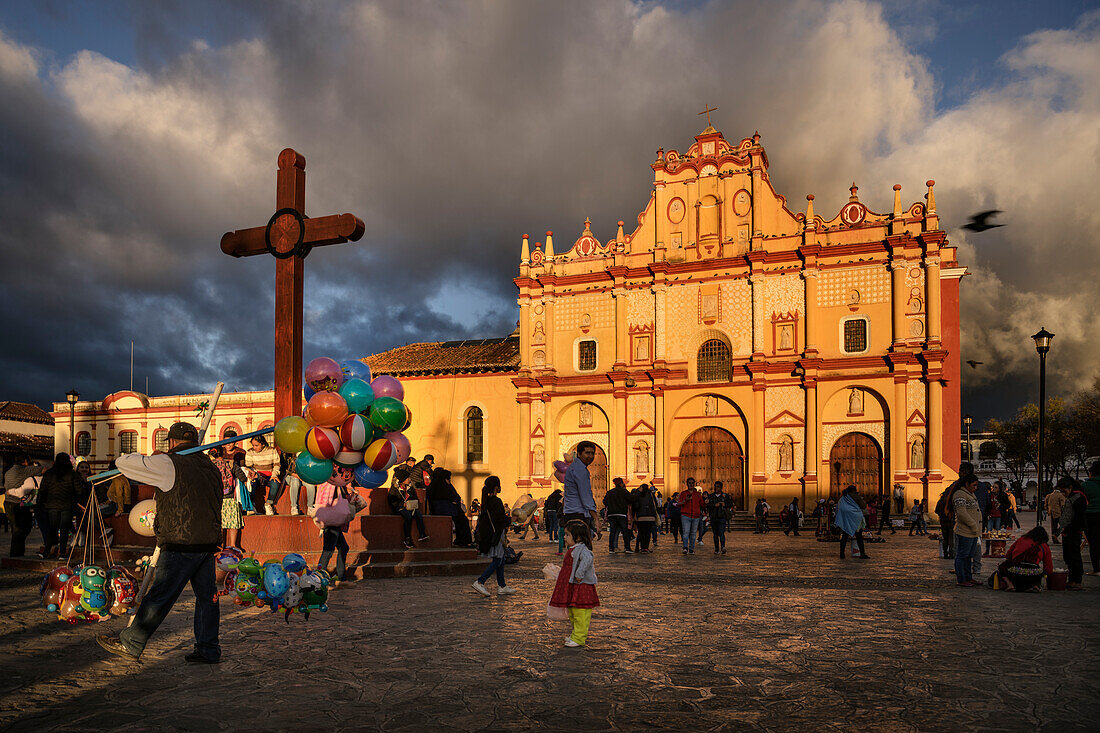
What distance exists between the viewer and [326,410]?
8.93 metres

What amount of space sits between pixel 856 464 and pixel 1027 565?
22.1 meters

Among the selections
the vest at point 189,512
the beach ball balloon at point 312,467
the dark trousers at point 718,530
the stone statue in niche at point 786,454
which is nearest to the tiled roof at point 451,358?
Answer: the stone statue in niche at point 786,454

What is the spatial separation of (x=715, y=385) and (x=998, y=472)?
97355mm

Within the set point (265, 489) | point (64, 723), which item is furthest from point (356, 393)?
point (265, 489)

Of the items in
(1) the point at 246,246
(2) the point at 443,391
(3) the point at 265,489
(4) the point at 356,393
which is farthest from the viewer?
(2) the point at 443,391

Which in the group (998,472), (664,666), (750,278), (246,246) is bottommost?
(998,472)

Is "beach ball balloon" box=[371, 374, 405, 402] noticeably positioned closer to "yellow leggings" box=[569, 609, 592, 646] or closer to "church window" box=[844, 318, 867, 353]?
"yellow leggings" box=[569, 609, 592, 646]

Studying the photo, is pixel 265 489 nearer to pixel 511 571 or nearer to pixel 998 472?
pixel 511 571

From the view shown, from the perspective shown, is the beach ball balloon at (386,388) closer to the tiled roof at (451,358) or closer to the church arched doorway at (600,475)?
the church arched doorway at (600,475)

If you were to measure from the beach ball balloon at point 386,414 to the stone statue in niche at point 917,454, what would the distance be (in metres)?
26.3

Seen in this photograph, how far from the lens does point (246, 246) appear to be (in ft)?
42.0

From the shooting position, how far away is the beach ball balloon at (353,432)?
9023 mm

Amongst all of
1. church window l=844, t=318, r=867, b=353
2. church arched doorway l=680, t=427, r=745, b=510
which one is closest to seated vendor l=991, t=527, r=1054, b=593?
church window l=844, t=318, r=867, b=353

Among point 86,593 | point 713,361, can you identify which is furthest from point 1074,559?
point 713,361
